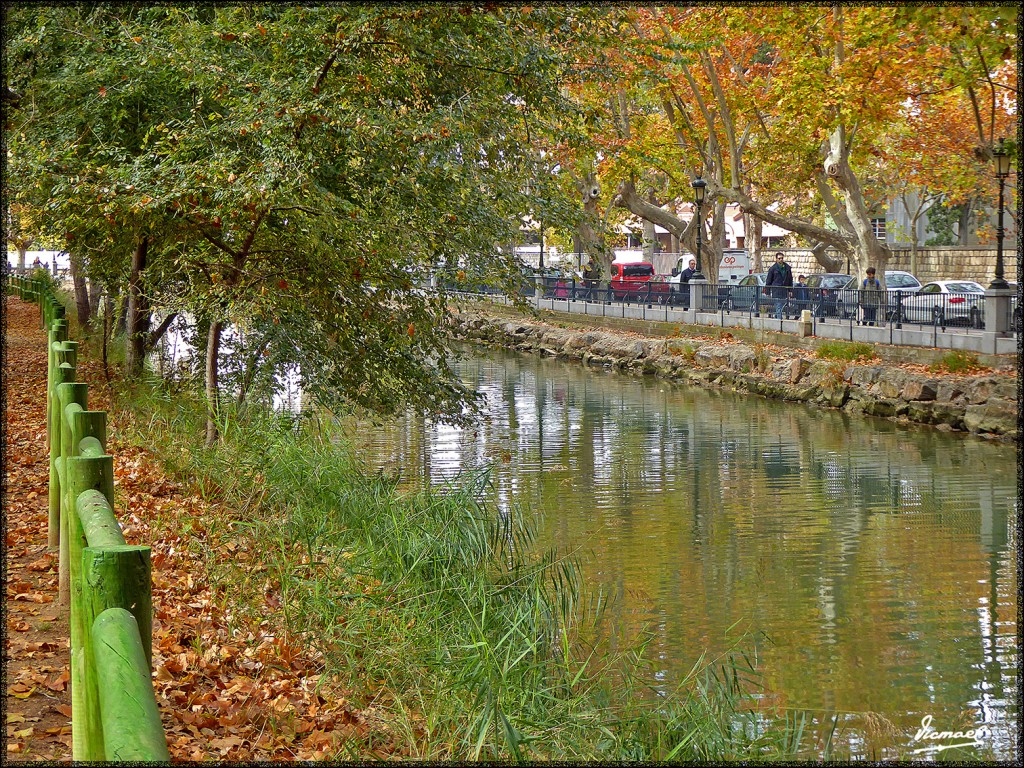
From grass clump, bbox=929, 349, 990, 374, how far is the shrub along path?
1685cm

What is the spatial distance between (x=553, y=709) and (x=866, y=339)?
68.8 ft

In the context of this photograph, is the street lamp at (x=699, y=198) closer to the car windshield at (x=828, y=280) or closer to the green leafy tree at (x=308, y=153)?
the car windshield at (x=828, y=280)

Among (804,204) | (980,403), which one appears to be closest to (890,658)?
(980,403)

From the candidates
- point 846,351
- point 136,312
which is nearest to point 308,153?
point 136,312

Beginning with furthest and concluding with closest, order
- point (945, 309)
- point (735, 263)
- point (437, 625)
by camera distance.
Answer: point (735, 263) → point (945, 309) → point (437, 625)

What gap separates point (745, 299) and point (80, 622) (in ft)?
96.0

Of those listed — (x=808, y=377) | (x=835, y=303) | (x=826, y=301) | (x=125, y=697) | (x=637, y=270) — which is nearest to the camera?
(x=125, y=697)

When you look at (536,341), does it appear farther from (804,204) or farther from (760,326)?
(804,204)

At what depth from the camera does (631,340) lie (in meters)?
33.2

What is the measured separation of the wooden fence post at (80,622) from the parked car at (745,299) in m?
27.4

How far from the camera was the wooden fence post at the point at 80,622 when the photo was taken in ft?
8.81

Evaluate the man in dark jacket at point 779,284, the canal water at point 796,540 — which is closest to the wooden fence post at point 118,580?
the canal water at point 796,540

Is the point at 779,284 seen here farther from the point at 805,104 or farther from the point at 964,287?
the point at 964,287

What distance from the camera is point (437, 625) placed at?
7.24m
